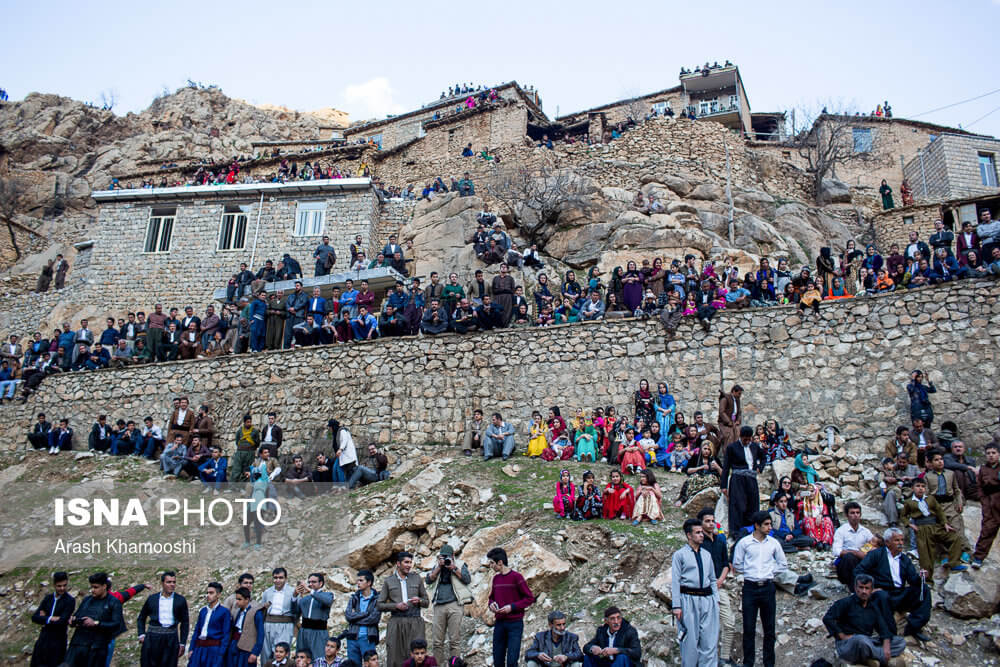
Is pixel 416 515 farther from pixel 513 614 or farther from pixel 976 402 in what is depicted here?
pixel 976 402

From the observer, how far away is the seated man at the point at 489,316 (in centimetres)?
1532

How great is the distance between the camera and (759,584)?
6.93 m

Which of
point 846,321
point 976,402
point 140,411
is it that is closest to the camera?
point 976,402

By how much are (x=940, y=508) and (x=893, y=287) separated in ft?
20.5

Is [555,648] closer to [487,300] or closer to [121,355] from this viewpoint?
[487,300]

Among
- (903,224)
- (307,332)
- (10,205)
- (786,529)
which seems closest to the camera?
(786,529)

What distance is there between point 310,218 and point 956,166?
22.2 meters

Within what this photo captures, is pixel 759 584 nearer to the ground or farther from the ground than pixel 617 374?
nearer to the ground

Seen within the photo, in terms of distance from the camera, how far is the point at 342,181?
2341 centimetres

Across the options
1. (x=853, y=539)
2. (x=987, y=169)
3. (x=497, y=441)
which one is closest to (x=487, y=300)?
(x=497, y=441)

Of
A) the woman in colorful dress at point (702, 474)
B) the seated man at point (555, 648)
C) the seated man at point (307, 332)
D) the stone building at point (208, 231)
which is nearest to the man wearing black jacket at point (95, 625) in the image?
the seated man at point (555, 648)

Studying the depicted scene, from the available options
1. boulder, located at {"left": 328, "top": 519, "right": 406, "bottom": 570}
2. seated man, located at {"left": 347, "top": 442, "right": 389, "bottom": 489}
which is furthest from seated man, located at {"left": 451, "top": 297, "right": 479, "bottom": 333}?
boulder, located at {"left": 328, "top": 519, "right": 406, "bottom": 570}

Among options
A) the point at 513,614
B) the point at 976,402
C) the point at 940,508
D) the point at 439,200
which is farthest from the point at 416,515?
the point at 439,200

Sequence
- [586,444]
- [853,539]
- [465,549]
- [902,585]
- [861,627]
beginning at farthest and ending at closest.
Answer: [586,444] < [465,549] < [853,539] < [902,585] < [861,627]
